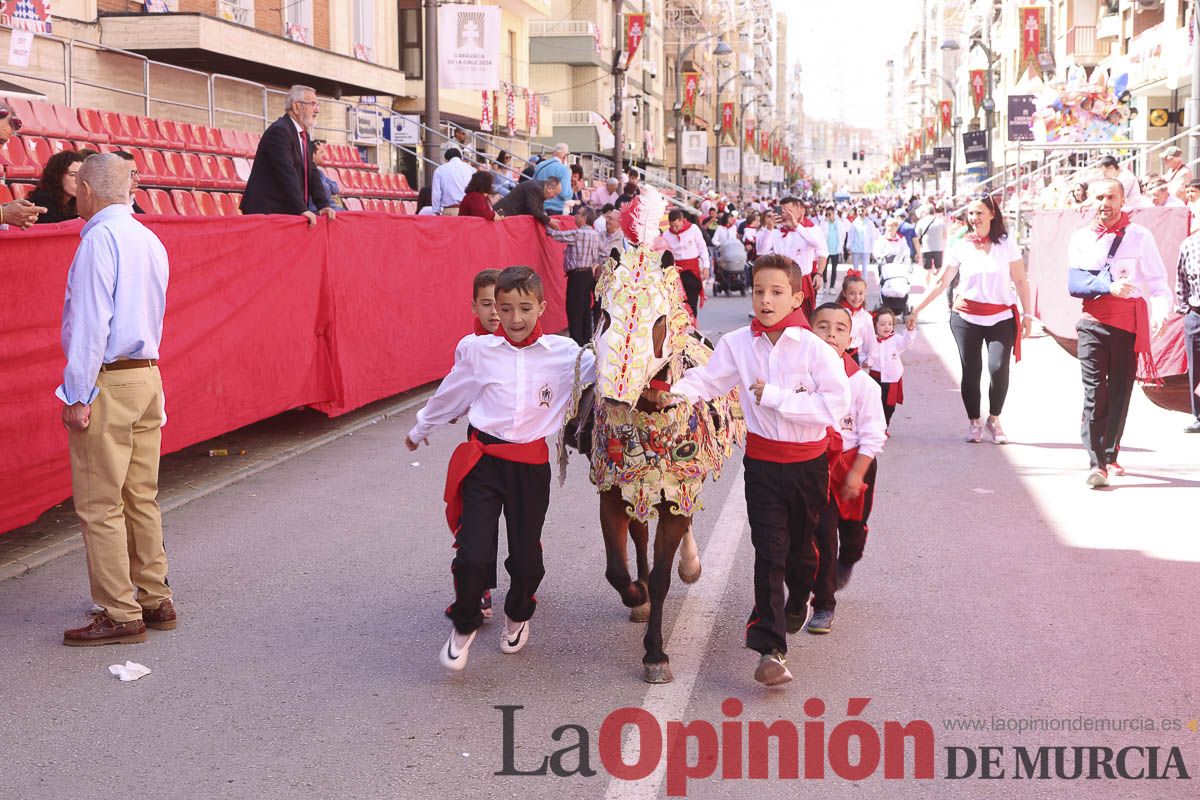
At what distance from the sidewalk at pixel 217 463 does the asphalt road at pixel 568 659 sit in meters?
0.28

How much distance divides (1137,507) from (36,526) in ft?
22.4

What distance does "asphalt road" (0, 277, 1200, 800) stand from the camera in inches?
185

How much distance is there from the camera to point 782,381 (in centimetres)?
541

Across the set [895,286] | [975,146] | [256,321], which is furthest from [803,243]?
[975,146]

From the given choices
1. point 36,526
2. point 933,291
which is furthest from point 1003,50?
point 36,526

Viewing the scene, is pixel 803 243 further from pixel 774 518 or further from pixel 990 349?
pixel 774 518

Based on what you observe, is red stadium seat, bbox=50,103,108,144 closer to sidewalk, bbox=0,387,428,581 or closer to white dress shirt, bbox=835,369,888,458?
sidewalk, bbox=0,387,428,581

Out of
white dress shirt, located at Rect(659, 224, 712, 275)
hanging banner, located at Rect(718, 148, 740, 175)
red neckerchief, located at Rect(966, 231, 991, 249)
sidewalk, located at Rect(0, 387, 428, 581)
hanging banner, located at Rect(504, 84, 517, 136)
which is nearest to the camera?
sidewalk, located at Rect(0, 387, 428, 581)

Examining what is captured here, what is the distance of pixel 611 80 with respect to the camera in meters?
58.1

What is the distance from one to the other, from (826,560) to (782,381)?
1.06m

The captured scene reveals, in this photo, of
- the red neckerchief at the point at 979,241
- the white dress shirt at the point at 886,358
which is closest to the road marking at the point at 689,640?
the white dress shirt at the point at 886,358

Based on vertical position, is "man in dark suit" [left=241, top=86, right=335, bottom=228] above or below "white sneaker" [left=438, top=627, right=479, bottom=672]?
above

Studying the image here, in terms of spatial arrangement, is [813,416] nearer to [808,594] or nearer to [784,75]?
[808,594]

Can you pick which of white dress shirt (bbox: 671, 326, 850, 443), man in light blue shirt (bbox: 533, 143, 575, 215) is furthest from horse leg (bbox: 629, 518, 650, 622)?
man in light blue shirt (bbox: 533, 143, 575, 215)
